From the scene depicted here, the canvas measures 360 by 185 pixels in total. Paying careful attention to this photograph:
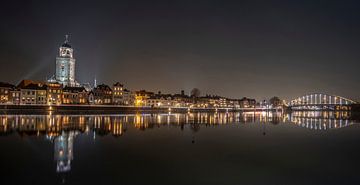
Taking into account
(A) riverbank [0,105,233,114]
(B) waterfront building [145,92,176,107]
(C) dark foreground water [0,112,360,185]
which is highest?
(B) waterfront building [145,92,176,107]

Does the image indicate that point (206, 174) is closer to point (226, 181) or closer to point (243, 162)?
point (226, 181)

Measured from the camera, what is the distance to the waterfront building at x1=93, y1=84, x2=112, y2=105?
108 m

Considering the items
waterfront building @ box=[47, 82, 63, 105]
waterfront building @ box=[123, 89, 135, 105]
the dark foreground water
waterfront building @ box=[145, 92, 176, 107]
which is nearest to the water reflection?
the dark foreground water

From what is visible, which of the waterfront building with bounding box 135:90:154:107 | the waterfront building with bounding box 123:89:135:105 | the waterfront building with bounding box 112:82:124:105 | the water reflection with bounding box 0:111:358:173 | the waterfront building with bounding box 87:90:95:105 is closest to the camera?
the water reflection with bounding box 0:111:358:173

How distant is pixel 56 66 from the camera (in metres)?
129

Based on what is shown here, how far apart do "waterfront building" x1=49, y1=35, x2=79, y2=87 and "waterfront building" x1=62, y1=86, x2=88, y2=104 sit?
22066 millimetres

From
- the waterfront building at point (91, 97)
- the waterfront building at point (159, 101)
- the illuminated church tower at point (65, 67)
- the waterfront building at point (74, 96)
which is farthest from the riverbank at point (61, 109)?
the illuminated church tower at point (65, 67)

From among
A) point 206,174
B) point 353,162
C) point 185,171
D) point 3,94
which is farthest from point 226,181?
point 3,94

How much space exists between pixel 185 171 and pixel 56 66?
12502 centimetres

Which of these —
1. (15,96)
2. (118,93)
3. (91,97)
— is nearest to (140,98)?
(118,93)

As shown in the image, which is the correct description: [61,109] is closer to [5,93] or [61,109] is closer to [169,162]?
[5,93]

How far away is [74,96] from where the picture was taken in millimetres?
100625

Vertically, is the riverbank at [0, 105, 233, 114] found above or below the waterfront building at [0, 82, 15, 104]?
below

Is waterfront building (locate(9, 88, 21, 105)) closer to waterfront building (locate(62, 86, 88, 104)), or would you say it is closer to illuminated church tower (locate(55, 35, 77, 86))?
waterfront building (locate(62, 86, 88, 104))
